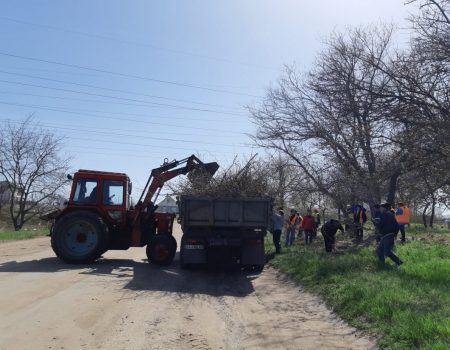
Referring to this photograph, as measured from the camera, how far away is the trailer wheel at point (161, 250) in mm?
14438

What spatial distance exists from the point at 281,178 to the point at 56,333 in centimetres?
1660

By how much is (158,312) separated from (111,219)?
7.35 meters

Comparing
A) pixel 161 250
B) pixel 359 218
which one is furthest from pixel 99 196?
pixel 359 218

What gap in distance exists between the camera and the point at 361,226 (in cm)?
1888

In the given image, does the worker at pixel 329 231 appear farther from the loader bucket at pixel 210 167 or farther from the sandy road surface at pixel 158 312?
the loader bucket at pixel 210 167

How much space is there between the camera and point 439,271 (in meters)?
11.0

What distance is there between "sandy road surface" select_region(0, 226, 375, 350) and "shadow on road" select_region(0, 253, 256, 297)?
24 millimetres

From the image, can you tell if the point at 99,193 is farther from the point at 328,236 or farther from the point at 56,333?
the point at 56,333

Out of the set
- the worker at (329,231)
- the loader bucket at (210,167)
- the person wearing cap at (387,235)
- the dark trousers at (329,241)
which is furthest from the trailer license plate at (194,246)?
the dark trousers at (329,241)

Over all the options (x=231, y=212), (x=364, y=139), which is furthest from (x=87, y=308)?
(x=364, y=139)

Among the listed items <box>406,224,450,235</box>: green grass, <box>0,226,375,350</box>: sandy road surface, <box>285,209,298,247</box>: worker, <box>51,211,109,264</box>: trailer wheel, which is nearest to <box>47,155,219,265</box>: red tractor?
<box>51,211,109,264</box>: trailer wheel

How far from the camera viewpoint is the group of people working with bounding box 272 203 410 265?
505 inches

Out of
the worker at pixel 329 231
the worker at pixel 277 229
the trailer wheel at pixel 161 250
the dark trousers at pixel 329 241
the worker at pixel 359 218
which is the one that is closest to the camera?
the trailer wheel at pixel 161 250

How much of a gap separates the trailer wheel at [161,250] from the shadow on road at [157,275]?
0.73 feet
